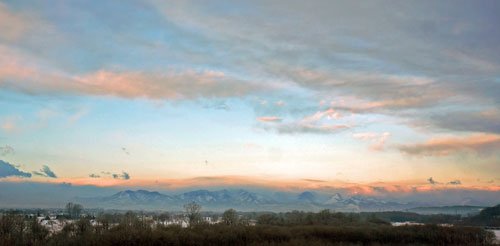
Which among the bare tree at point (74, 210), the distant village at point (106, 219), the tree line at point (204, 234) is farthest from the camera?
the bare tree at point (74, 210)

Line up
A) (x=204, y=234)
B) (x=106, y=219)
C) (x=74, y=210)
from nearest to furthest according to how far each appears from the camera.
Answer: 1. (x=204, y=234)
2. (x=106, y=219)
3. (x=74, y=210)

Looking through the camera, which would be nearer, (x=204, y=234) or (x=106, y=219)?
(x=204, y=234)

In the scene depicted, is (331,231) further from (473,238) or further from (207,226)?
(473,238)

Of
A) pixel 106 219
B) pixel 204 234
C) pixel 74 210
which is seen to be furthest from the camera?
pixel 74 210

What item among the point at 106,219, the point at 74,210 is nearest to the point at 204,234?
the point at 106,219

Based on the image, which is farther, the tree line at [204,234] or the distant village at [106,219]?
the distant village at [106,219]

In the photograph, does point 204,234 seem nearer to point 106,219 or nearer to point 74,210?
point 106,219

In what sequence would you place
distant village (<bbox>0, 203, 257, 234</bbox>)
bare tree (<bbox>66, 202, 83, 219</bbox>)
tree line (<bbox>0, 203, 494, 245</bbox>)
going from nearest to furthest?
tree line (<bbox>0, 203, 494, 245</bbox>) < distant village (<bbox>0, 203, 257, 234</bbox>) < bare tree (<bbox>66, 202, 83, 219</bbox>)

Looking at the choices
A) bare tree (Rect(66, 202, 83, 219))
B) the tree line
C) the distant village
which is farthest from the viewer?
bare tree (Rect(66, 202, 83, 219))

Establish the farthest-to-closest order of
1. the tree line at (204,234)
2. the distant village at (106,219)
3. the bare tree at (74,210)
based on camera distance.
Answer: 1. the bare tree at (74,210)
2. the distant village at (106,219)
3. the tree line at (204,234)

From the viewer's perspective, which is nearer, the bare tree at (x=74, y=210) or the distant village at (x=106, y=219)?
the distant village at (x=106, y=219)

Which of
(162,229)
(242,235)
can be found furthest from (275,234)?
(162,229)

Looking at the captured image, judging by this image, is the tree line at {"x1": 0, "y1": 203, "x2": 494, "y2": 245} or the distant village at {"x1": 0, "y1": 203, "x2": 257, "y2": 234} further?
the distant village at {"x1": 0, "y1": 203, "x2": 257, "y2": 234}

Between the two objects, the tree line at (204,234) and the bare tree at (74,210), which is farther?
the bare tree at (74,210)
